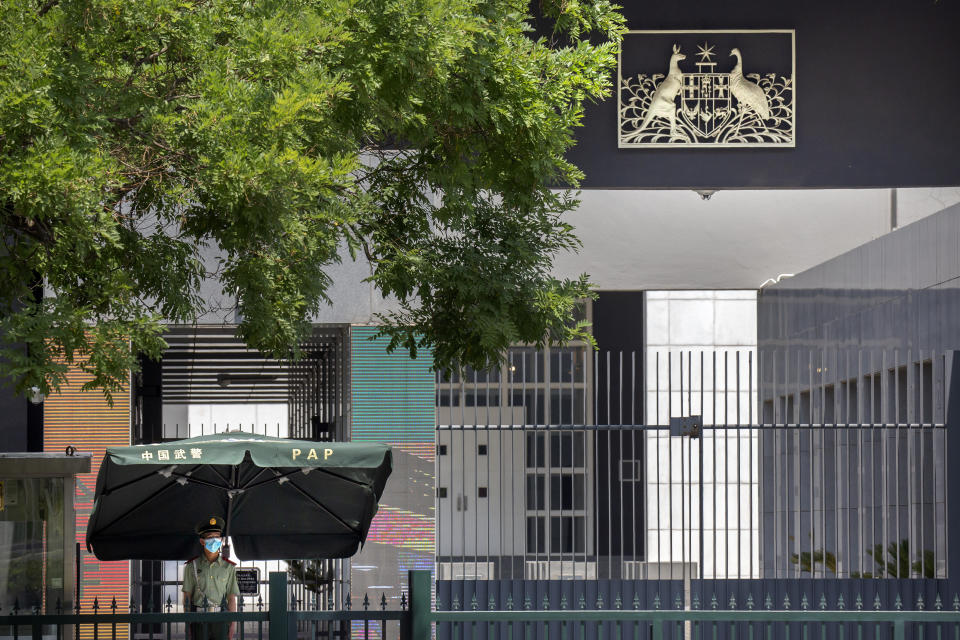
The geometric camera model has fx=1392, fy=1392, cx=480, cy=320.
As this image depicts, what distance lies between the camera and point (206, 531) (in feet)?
34.2

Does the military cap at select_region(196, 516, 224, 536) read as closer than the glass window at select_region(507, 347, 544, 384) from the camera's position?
Yes

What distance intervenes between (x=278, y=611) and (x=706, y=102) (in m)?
8.38

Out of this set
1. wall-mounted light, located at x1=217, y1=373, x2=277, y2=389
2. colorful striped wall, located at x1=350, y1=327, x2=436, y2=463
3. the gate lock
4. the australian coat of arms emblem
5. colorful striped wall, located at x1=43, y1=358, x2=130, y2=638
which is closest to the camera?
the gate lock

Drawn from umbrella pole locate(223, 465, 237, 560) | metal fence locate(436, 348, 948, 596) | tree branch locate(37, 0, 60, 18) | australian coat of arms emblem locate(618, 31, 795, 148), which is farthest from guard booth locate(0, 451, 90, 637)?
australian coat of arms emblem locate(618, 31, 795, 148)

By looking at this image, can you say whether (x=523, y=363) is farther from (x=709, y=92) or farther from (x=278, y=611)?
(x=278, y=611)

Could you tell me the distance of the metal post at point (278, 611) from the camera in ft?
22.5

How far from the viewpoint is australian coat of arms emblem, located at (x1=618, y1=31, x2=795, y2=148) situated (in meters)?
13.6

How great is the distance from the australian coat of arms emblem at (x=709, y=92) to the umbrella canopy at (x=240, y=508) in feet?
16.0

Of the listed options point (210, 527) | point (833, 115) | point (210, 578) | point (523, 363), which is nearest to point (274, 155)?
point (210, 527)

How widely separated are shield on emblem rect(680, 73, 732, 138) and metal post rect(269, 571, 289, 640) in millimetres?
8124

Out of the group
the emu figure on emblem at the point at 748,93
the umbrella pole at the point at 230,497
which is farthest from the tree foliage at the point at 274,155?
the emu figure on emblem at the point at 748,93

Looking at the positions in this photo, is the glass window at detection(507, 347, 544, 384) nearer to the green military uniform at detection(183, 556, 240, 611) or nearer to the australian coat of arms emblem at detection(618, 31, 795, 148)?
the australian coat of arms emblem at detection(618, 31, 795, 148)

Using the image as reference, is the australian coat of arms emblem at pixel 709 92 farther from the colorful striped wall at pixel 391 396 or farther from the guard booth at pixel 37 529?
the guard booth at pixel 37 529

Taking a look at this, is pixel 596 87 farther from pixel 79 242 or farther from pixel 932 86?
pixel 932 86
